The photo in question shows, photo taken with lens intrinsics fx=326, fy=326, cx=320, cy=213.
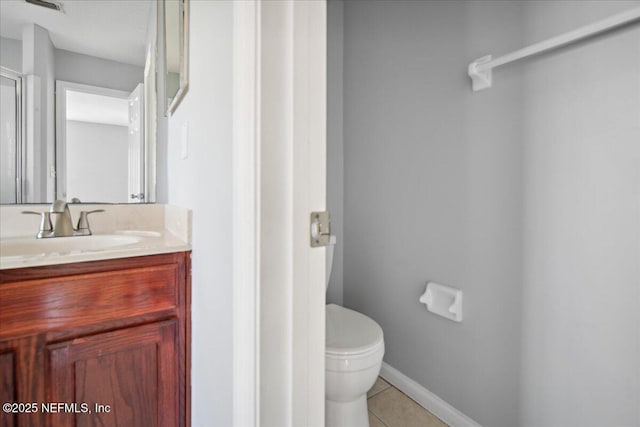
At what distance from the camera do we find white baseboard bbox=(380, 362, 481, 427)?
1388 millimetres

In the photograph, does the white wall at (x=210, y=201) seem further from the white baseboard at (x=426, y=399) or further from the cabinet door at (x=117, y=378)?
the white baseboard at (x=426, y=399)

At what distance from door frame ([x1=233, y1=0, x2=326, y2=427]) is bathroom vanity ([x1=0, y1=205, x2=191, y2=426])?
1.59 ft

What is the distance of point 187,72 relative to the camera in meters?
1.02

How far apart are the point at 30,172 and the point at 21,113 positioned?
214 mm

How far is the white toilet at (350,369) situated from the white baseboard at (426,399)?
35 centimetres

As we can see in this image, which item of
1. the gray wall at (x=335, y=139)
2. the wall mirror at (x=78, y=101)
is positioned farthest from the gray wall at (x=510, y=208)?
the wall mirror at (x=78, y=101)

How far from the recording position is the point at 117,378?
0.90 meters

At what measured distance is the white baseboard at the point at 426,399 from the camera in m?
1.39

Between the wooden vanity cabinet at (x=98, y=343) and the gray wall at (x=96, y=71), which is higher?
the gray wall at (x=96, y=71)

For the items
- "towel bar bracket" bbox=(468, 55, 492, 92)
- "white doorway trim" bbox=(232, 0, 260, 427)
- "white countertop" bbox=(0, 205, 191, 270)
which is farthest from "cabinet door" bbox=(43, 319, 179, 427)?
"towel bar bracket" bbox=(468, 55, 492, 92)

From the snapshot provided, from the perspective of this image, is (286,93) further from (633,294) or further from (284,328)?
(633,294)

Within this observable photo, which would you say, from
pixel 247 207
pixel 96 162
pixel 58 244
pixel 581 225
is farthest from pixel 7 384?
pixel 581 225

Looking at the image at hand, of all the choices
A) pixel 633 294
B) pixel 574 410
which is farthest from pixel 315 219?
pixel 574 410

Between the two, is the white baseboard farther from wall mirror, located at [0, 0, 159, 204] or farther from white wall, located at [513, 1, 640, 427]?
wall mirror, located at [0, 0, 159, 204]
